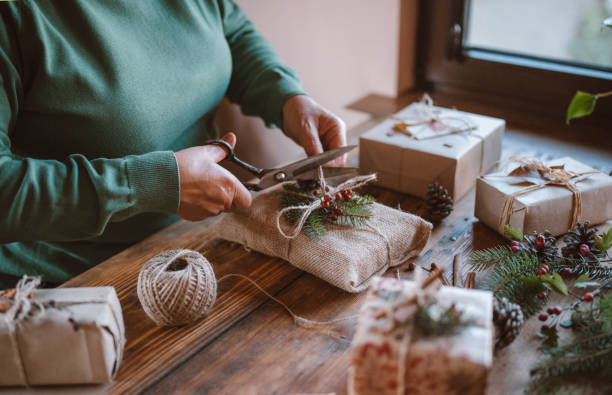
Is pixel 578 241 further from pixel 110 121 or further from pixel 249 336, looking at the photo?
pixel 110 121

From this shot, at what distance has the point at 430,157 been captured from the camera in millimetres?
1053

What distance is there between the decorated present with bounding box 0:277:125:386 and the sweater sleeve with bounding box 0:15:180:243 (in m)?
0.13

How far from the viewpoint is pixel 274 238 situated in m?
0.91

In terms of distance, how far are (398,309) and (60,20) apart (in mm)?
712

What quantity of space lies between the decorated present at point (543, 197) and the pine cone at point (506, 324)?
9.3 inches

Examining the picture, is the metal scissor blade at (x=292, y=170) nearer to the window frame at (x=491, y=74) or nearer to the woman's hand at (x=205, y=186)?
the woman's hand at (x=205, y=186)

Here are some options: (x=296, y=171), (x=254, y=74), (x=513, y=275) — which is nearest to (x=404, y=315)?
(x=513, y=275)

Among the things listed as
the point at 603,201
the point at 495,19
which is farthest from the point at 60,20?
the point at 495,19

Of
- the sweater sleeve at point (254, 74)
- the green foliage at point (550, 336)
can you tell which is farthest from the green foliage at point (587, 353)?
the sweater sleeve at point (254, 74)

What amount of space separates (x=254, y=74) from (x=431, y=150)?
45 cm

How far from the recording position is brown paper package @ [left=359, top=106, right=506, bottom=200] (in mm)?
1050

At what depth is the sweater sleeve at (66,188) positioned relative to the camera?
78cm

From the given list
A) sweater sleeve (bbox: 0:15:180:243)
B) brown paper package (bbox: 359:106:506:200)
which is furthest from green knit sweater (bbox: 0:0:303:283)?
brown paper package (bbox: 359:106:506:200)

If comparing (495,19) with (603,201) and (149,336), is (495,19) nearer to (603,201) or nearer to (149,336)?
(603,201)
